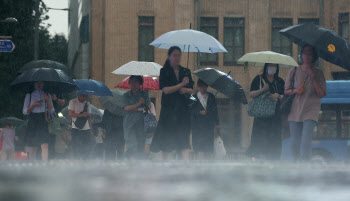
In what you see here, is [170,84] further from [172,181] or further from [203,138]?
[172,181]

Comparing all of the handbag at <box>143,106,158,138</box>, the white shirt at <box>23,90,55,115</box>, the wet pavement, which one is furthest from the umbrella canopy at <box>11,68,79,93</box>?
the wet pavement

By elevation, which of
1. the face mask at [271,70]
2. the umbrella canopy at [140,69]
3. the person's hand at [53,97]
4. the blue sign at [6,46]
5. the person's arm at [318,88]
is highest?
the blue sign at [6,46]

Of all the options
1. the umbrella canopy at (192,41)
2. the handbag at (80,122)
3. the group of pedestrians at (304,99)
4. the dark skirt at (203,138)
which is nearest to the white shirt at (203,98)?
the dark skirt at (203,138)

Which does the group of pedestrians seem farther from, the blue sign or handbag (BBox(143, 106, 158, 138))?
the blue sign

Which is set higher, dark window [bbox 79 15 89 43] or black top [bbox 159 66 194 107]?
dark window [bbox 79 15 89 43]

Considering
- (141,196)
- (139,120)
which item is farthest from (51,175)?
(139,120)

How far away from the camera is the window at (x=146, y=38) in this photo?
3575 cm

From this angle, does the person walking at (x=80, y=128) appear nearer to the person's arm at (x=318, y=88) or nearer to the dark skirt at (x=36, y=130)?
the dark skirt at (x=36, y=130)

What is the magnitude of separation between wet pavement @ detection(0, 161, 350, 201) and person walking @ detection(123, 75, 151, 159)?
300 inches

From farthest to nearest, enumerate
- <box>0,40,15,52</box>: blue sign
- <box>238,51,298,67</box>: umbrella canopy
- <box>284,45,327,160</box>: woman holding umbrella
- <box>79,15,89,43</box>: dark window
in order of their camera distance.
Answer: <box>79,15,89,43</box>: dark window
<box>0,40,15,52</box>: blue sign
<box>238,51,298,67</box>: umbrella canopy
<box>284,45,327,160</box>: woman holding umbrella

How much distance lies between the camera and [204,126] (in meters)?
10.2

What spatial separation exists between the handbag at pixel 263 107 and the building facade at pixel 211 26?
83.8 feet

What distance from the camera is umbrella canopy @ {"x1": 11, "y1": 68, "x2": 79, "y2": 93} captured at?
36.0ft

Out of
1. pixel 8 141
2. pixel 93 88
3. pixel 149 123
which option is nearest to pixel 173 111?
pixel 149 123
